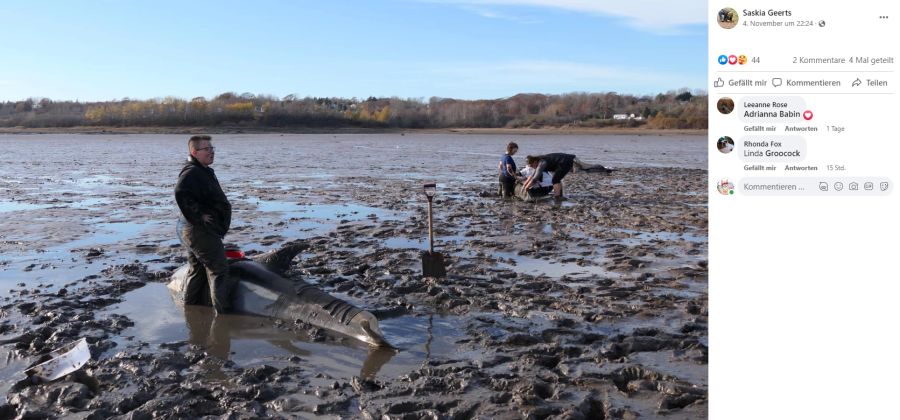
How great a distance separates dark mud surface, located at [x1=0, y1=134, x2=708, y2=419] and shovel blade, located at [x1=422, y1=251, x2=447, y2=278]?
16 centimetres

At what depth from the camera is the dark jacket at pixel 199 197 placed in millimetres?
8742

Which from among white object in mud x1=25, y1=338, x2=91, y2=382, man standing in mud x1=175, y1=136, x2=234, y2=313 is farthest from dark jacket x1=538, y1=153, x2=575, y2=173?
white object in mud x1=25, y1=338, x2=91, y2=382

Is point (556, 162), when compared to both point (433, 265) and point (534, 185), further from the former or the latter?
point (433, 265)

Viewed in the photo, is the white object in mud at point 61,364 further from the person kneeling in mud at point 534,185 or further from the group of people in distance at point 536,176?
the person kneeling in mud at point 534,185

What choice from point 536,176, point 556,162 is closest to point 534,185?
point 536,176
